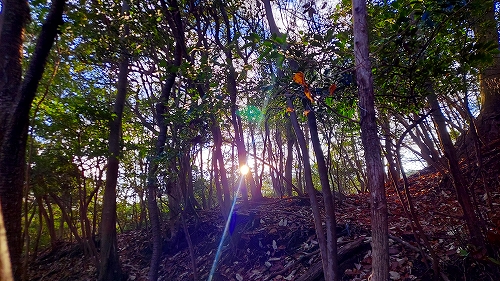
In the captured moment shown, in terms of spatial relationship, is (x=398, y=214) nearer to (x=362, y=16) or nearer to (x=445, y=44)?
(x=445, y=44)

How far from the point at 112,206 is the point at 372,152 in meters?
6.45

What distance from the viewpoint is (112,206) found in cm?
667

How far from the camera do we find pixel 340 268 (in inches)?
155

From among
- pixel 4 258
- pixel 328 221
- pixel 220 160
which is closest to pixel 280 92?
pixel 328 221

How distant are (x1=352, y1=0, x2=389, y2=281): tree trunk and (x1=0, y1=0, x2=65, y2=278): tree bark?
3306mm

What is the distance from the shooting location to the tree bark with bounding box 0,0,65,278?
2735 mm

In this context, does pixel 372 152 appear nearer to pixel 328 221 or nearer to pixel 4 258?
pixel 328 221

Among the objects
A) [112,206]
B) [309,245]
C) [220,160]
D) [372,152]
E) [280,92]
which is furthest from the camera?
[112,206]

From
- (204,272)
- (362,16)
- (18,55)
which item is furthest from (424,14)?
(204,272)

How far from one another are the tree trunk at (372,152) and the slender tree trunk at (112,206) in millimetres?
5477

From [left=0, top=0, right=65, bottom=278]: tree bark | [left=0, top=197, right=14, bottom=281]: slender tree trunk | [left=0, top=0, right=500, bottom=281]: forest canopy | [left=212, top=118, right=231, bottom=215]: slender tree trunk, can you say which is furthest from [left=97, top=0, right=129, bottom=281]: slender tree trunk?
[left=0, top=197, right=14, bottom=281]: slender tree trunk

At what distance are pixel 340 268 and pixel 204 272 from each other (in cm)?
290

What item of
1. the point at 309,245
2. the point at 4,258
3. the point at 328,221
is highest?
the point at 4,258

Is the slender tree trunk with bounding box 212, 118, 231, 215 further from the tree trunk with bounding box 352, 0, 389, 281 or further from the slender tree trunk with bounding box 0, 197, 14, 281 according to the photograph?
the slender tree trunk with bounding box 0, 197, 14, 281
